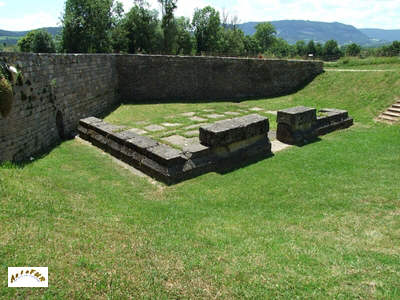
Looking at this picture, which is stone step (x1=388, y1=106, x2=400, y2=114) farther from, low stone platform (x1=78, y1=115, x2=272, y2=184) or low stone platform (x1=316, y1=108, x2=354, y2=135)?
low stone platform (x1=78, y1=115, x2=272, y2=184)

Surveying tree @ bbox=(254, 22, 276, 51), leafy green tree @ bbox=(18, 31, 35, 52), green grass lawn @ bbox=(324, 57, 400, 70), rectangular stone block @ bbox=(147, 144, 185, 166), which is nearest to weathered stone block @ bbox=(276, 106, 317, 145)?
rectangular stone block @ bbox=(147, 144, 185, 166)

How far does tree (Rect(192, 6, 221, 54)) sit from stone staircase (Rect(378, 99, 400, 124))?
40573mm

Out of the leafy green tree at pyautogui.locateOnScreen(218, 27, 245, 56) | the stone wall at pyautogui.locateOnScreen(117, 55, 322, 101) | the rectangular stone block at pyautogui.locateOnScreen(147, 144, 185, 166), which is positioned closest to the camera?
the rectangular stone block at pyautogui.locateOnScreen(147, 144, 185, 166)

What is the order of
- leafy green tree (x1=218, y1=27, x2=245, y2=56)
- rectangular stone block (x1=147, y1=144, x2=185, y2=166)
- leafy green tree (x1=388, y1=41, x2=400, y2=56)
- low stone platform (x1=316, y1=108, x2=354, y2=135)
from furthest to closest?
leafy green tree (x1=218, y1=27, x2=245, y2=56), leafy green tree (x1=388, y1=41, x2=400, y2=56), low stone platform (x1=316, y1=108, x2=354, y2=135), rectangular stone block (x1=147, y1=144, x2=185, y2=166)

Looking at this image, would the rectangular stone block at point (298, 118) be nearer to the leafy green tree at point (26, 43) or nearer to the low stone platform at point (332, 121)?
the low stone platform at point (332, 121)

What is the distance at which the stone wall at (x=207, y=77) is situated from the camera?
16578mm

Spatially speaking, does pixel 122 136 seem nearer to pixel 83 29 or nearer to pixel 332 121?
pixel 332 121

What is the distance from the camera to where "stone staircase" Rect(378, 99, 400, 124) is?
11.7m

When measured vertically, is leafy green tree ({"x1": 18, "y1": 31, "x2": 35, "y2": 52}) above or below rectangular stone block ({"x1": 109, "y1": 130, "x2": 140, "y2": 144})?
above

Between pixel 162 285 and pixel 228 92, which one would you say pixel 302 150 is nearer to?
pixel 162 285

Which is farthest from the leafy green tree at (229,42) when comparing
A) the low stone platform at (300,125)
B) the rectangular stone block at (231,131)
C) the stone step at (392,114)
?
the rectangular stone block at (231,131)

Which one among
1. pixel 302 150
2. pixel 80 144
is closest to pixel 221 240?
pixel 302 150

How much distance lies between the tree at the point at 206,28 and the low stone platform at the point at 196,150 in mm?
44207

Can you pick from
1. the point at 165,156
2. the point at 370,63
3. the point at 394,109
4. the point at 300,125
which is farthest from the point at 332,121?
the point at 370,63
